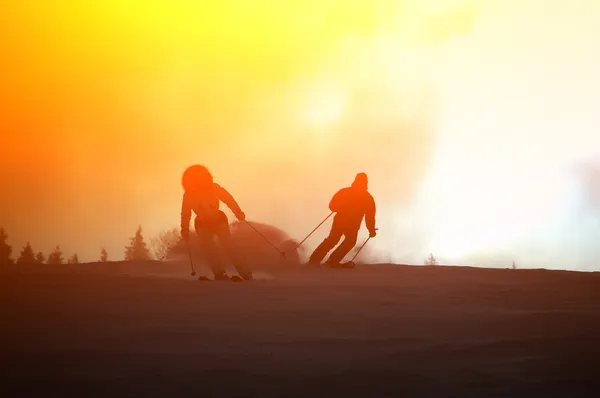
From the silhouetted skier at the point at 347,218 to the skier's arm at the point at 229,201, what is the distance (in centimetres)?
297

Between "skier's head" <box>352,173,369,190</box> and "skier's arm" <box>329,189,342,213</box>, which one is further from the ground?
"skier's head" <box>352,173,369,190</box>

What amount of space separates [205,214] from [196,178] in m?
0.65

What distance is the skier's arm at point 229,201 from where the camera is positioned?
33.0 feet

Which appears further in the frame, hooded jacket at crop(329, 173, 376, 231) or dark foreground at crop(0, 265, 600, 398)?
hooded jacket at crop(329, 173, 376, 231)

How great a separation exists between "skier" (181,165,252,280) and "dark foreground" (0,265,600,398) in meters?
2.22

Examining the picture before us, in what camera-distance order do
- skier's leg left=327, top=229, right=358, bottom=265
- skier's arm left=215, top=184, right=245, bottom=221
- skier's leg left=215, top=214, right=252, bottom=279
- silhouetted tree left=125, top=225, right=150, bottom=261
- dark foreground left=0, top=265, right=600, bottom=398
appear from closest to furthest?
dark foreground left=0, top=265, right=600, bottom=398 < skier's leg left=215, top=214, right=252, bottom=279 < skier's arm left=215, top=184, right=245, bottom=221 < skier's leg left=327, top=229, right=358, bottom=265 < silhouetted tree left=125, top=225, right=150, bottom=261

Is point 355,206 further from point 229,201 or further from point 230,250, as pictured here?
point 230,250

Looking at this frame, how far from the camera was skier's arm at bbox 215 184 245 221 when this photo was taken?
10070 millimetres

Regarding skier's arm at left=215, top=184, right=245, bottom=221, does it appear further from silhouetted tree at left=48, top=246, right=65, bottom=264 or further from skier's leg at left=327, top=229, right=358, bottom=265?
silhouetted tree at left=48, top=246, right=65, bottom=264

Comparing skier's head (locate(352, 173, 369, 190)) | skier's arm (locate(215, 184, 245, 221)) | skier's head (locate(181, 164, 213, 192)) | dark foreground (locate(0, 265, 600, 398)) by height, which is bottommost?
dark foreground (locate(0, 265, 600, 398))

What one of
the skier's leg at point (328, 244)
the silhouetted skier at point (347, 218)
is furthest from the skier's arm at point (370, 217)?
the skier's leg at point (328, 244)

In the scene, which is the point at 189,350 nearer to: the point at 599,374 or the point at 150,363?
the point at 150,363

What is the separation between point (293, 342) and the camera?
4.54m

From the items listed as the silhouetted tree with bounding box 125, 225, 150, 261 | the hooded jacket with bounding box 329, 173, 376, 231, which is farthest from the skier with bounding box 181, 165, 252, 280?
the silhouetted tree with bounding box 125, 225, 150, 261
